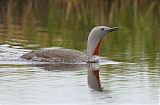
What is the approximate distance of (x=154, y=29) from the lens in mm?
19234

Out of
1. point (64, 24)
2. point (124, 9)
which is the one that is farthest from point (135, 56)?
point (124, 9)

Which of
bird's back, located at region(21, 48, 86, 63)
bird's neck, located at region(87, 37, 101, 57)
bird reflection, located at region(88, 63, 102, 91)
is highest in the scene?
bird's neck, located at region(87, 37, 101, 57)

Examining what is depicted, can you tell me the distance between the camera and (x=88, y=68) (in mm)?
13031

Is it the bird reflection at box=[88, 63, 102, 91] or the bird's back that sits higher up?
the bird's back

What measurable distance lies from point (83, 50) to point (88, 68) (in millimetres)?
2459

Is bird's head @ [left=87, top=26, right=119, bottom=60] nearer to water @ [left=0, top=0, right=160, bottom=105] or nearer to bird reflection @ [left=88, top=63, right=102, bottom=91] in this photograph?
water @ [left=0, top=0, right=160, bottom=105]

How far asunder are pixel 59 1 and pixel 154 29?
790 centimetres

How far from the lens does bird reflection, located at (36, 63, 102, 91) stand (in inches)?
438

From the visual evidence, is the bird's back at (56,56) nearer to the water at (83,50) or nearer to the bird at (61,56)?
the bird at (61,56)

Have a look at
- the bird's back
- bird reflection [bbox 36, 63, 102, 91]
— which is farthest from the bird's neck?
bird reflection [bbox 36, 63, 102, 91]

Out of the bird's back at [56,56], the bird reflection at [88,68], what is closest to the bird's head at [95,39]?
the bird's back at [56,56]

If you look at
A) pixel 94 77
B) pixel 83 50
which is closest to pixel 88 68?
pixel 94 77

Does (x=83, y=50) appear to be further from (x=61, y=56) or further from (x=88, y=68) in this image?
(x=88, y=68)

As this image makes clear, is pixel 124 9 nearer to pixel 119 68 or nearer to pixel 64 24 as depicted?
pixel 64 24
